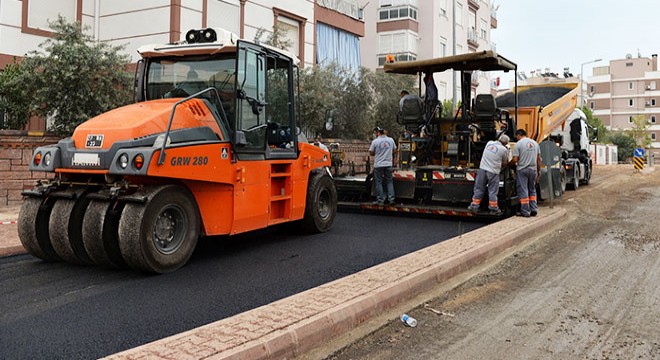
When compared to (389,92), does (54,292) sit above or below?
below

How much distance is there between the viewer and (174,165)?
19.6 ft

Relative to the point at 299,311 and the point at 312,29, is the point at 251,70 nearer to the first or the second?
the point at 299,311

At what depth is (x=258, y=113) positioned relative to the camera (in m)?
7.37

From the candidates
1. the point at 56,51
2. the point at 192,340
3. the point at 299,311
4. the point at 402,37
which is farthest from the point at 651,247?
the point at 402,37

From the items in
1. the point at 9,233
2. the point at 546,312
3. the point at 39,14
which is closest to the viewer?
the point at 546,312

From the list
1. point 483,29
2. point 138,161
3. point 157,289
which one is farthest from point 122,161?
point 483,29

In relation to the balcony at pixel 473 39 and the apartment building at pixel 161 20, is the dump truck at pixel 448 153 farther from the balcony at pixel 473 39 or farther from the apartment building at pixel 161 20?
the balcony at pixel 473 39

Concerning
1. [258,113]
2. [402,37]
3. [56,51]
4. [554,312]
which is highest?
[402,37]

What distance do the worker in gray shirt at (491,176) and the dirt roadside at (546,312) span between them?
157 cm

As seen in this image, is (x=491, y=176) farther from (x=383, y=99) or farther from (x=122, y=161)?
(x=383, y=99)

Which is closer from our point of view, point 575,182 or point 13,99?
point 13,99

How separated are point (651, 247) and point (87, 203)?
27.5 feet

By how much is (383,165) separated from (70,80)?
22.5 ft

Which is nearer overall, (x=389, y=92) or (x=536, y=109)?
(x=536, y=109)
